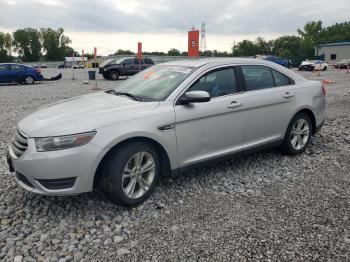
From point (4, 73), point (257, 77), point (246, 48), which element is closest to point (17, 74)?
point (4, 73)

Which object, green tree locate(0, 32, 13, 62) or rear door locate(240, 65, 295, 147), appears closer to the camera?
rear door locate(240, 65, 295, 147)

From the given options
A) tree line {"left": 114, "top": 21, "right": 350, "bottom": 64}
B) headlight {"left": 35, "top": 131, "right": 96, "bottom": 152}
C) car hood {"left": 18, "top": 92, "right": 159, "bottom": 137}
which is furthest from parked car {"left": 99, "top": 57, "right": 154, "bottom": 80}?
tree line {"left": 114, "top": 21, "right": 350, "bottom": 64}

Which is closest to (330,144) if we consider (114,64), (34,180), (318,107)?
(318,107)

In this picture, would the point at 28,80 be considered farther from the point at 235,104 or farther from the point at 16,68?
the point at 235,104

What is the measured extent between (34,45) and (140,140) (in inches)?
4567

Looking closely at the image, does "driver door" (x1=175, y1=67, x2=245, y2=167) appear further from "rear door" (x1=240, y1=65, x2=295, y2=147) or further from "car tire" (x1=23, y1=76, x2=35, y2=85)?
"car tire" (x1=23, y1=76, x2=35, y2=85)

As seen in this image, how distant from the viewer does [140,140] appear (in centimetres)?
359

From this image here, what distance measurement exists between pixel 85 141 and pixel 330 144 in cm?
452

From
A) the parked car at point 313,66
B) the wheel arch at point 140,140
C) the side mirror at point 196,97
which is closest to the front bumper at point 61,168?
the wheel arch at point 140,140

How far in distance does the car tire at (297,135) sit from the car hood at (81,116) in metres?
2.37

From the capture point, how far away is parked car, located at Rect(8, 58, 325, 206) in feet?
10.7

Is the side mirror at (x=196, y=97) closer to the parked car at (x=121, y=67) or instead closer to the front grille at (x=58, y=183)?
the front grille at (x=58, y=183)

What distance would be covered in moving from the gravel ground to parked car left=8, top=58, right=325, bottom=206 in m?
0.34

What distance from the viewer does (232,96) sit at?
438 centimetres
